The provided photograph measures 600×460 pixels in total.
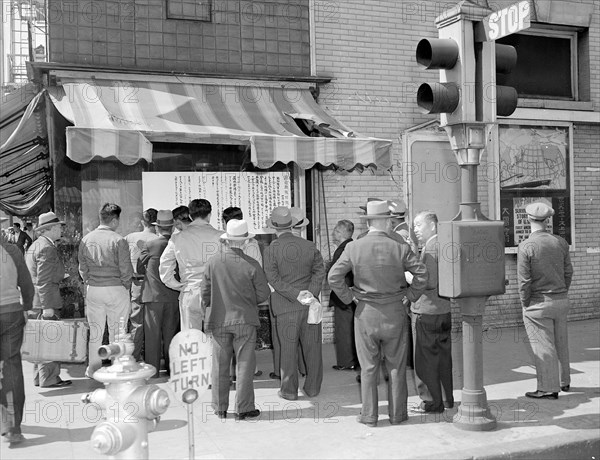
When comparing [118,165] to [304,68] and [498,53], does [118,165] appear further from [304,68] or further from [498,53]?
[498,53]

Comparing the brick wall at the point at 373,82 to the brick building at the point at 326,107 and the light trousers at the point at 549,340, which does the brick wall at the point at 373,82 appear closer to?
the brick building at the point at 326,107

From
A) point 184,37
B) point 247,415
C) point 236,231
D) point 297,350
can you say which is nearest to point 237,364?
point 247,415

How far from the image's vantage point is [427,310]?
6324 mm

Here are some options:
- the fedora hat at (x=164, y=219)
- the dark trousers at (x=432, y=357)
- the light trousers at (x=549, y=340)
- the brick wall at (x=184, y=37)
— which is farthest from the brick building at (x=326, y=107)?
the light trousers at (x=549, y=340)

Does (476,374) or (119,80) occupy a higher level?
(119,80)

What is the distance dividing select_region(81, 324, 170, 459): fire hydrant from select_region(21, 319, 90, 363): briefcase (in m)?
2.79

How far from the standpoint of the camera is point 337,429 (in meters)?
5.81

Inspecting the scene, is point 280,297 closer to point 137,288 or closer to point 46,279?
point 137,288

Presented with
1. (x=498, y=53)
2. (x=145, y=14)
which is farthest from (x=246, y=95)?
(x=498, y=53)

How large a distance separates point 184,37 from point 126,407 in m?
6.22

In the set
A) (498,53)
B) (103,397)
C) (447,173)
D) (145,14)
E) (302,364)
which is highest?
(145,14)

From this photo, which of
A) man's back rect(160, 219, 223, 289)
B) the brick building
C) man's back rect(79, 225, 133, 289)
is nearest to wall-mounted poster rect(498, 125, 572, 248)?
the brick building

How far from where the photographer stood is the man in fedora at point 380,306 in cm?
586

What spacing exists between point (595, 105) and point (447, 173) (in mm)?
3107
